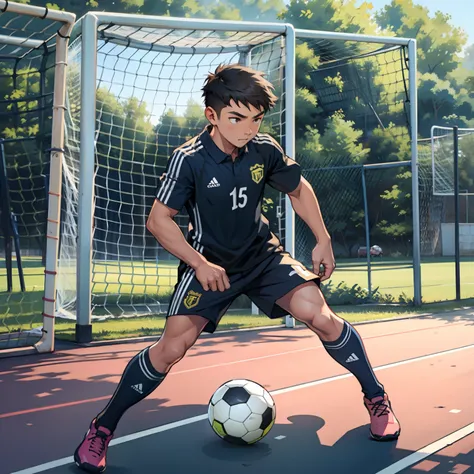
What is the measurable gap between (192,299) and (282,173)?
3.07ft

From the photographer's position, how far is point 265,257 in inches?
174

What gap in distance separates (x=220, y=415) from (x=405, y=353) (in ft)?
14.5

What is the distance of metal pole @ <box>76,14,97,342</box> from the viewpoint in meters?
9.18

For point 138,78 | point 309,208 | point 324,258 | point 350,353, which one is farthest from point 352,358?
point 138,78

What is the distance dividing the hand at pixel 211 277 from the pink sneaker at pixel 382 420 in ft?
4.24

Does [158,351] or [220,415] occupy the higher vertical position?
[158,351]

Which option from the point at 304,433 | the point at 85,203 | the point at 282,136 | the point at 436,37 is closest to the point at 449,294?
the point at 282,136

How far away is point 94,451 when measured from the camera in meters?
4.05

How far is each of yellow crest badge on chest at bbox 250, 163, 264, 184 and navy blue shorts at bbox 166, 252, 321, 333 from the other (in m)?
0.48

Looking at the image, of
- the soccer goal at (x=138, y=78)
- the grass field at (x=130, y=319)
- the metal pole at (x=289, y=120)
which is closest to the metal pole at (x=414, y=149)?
the soccer goal at (x=138, y=78)

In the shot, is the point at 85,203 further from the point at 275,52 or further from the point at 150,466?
the point at 150,466

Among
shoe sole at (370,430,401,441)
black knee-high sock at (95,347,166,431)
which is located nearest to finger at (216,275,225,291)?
black knee-high sock at (95,347,166,431)

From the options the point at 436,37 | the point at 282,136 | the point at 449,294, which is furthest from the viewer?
the point at 436,37

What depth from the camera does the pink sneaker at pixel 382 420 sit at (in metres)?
4.57
